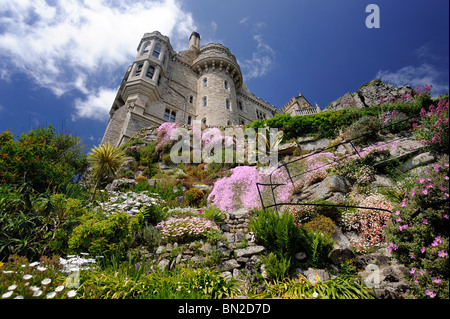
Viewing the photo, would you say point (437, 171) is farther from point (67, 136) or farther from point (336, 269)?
point (67, 136)

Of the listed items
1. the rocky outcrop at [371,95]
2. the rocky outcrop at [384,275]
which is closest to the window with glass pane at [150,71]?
the rocky outcrop at [371,95]

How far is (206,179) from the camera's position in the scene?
34.7 feet

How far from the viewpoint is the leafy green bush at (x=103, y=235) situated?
4098 mm

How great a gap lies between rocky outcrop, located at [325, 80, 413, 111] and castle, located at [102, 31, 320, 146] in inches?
182

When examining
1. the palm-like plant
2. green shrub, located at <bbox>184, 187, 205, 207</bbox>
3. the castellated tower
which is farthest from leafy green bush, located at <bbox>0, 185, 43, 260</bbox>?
the castellated tower

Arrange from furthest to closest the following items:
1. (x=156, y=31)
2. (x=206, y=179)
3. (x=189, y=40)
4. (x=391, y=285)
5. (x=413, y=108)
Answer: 1. (x=189, y=40)
2. (x=156, y=31)
3. (x=206, y=179)
4. (x=413, y=108)
5. (x=391, y=285)

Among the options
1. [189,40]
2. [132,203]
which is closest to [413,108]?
[132,203]

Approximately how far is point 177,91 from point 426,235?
24.1 meters

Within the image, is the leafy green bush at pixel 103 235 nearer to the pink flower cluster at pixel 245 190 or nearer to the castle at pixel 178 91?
the pink flower cluster at pixel 245 190

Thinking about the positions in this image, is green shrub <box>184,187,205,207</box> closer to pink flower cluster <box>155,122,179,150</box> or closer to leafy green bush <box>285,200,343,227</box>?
leafy green bush <box>285,200,343,227</box>

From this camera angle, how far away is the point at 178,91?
23609 mm

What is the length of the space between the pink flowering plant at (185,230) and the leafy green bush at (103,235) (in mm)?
855

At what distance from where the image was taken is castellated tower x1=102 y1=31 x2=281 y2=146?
730 inches

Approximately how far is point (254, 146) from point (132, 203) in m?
7.24
